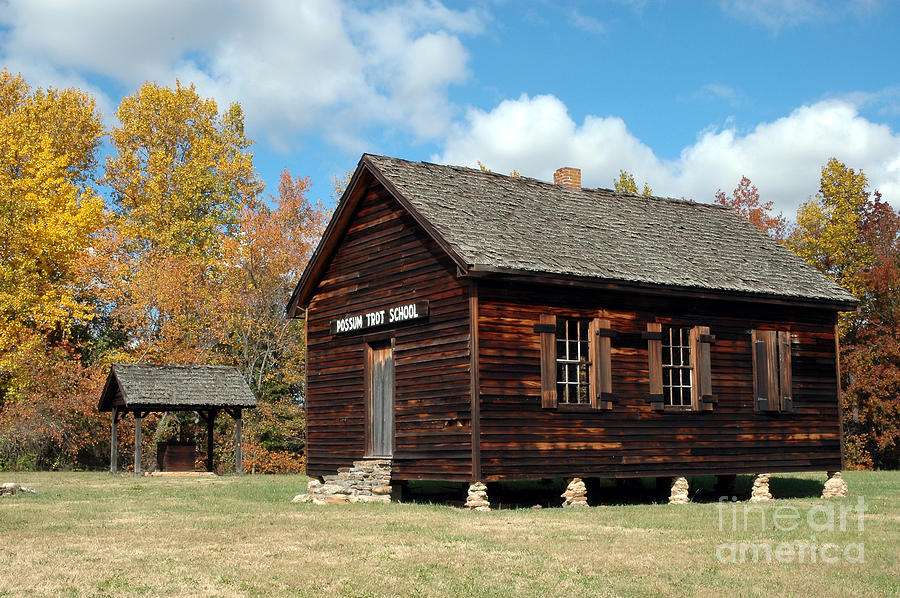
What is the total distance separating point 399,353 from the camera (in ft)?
67.5

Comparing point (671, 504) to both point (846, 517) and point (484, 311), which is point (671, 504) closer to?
point (846, 517)

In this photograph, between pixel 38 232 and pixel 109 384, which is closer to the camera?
pixel 109 384

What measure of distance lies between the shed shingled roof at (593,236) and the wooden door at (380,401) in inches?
132

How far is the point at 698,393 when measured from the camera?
69.6 ft

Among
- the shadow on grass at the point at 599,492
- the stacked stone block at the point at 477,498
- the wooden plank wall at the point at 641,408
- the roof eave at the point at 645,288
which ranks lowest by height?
the shadow on grass at the point at 599,492

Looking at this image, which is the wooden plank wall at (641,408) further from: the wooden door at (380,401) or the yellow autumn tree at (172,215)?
the yellow autumn tree at (172,215)

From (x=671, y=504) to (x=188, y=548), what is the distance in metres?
10.4

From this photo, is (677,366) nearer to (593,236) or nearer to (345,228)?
(593,236)

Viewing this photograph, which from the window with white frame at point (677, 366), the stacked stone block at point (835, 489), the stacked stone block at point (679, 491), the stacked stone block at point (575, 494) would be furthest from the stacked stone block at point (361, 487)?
the stacked stone block at point (835, 489)

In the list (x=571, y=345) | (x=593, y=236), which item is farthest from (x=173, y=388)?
(x=571, y=345)

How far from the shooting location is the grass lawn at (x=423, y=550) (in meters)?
10.3

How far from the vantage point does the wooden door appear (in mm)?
21234

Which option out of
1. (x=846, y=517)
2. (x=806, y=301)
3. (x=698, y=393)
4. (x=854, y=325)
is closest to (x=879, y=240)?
(x=854, y=325)

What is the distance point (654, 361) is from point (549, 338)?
2.69 metres
